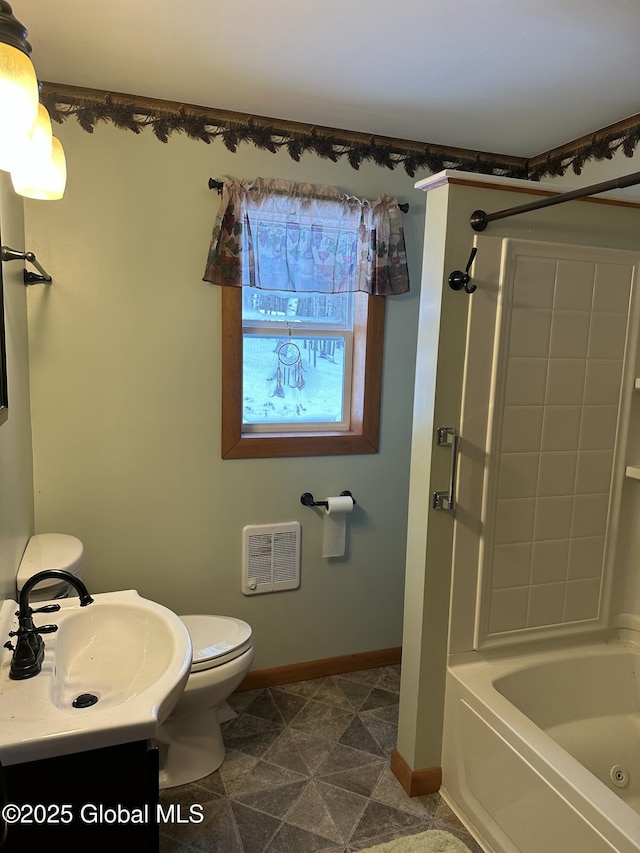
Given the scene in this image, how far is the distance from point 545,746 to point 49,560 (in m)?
1.63

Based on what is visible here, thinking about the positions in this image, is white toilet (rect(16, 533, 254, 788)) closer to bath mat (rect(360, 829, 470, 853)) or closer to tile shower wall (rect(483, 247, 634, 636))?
bath mat (rect(360, 829, 470, 853))

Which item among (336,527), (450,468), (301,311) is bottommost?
(336,527)

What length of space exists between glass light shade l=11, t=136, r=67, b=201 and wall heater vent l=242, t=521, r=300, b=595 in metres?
1.65

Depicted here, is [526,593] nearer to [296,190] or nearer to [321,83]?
[296,190]

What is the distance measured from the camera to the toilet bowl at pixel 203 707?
6.85ft

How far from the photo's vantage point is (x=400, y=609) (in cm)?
300

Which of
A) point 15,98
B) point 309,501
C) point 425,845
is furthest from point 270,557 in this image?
point 15,98

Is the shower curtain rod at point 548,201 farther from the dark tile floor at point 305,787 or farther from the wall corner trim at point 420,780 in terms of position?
the dark tile floor at point 305,787

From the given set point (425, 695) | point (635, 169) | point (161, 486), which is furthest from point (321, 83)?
point (425, 695)

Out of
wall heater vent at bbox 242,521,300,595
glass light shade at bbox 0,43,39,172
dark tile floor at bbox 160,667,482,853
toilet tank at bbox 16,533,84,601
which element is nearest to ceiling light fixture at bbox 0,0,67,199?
glass light shade at bbox 0,43,39,172

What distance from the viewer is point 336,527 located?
2.78 m

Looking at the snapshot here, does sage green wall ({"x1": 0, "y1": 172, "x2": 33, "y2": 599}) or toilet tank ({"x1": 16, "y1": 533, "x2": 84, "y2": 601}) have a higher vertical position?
sage green wall ({"x1": 0, "y1": 172, "x2": 33, "y2": 599})

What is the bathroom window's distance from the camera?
96.2 inches

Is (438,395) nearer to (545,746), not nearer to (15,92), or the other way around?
(545,746)
